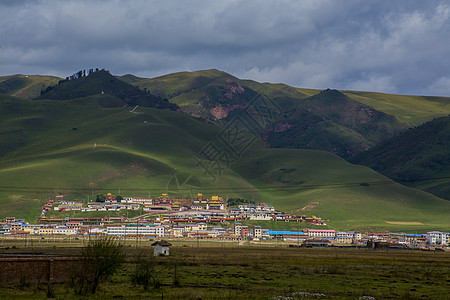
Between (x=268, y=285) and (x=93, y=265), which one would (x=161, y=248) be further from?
(x=93, y=265)

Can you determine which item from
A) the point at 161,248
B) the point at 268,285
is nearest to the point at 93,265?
the point at 268,285

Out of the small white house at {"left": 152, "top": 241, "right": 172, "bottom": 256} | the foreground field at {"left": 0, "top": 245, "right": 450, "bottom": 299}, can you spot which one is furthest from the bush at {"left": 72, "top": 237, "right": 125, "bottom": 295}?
the small white house at {"left": 152, "top": 241, "right": 172, "bottom": 256}

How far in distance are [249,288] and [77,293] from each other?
1515cm

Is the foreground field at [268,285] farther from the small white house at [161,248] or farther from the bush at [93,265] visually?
the small white house at [161,248]

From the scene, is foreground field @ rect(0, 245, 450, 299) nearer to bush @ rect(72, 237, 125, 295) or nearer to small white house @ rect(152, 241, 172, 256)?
bush @ rect(72, 237, 125, 295)

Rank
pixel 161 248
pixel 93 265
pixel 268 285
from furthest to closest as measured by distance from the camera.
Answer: pixel 161 248 → pixel 268 285 → pixel 93 265

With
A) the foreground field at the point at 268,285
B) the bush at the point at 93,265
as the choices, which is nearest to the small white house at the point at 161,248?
the foreground field at the point at 268,285

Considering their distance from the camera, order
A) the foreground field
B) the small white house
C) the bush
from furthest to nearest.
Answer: the small white house < the bush < the foreground field

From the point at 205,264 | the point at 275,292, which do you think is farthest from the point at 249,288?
the point at 205,264

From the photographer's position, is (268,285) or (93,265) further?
(268,285)

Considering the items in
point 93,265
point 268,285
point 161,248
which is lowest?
point 268,285

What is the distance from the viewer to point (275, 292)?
2140 inches

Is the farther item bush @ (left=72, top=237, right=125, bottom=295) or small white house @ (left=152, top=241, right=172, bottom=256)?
small white house @ (left=152, top=241, right=172, bottom=256)

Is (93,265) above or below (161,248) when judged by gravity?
above
